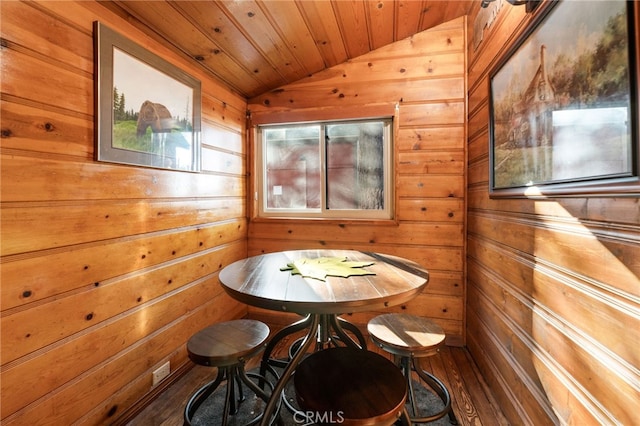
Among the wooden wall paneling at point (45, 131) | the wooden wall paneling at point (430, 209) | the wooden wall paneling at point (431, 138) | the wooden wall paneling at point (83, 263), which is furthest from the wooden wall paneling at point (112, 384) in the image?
the wooden wall paneling at point (431, 138)

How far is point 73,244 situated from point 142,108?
0.80 metres

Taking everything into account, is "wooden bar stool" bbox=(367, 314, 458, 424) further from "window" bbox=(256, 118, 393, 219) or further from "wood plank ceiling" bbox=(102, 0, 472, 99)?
"wood plank ceiling" bbox=(102, 0, 472, 99)

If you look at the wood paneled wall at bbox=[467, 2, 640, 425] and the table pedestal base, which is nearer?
the wood paneled wall at bbox=[467, 2, 640, 425]

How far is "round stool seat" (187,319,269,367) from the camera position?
1200 mm

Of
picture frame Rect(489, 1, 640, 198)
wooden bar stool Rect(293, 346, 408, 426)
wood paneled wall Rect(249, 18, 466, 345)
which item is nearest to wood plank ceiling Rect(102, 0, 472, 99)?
wood paneled wall Rect(249, 18, 466, 345)

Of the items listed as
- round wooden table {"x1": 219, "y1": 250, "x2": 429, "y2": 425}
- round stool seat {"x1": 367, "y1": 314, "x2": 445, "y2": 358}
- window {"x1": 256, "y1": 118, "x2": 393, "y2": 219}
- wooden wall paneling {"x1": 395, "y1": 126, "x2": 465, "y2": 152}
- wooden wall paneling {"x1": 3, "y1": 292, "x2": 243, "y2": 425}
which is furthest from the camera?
window {"x1": 256, "y1": 118, "x2": 393, "y2": 219}

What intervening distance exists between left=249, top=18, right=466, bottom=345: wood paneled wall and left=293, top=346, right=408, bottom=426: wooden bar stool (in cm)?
129

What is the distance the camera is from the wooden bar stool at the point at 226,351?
1.21 m

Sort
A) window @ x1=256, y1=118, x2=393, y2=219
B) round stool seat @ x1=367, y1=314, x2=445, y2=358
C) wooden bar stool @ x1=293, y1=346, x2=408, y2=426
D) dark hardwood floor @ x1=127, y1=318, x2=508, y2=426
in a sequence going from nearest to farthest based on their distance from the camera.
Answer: wooden bar stool @ x1=293, y1=346, x2=408, y2=426 < round stool seat @ x1=367, y1=314, x2=445, y2=358 < dark hardwood floor @ x1=127, y1=318, x2=508, y2=426 < window @ x1=256, y1=118, x2=393, y2=219

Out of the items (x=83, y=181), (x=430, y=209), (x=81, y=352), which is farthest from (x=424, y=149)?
(x=81, y=352)

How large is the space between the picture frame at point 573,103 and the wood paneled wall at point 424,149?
0.74 meters

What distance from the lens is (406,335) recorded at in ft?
4.55

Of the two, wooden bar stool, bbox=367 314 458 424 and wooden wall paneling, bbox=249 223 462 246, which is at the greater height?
wooden wall paneling, bbox=249 223 462 246

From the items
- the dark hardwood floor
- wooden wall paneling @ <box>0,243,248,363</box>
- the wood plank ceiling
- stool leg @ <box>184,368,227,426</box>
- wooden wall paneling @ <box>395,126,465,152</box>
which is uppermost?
the wood plank ceiling
